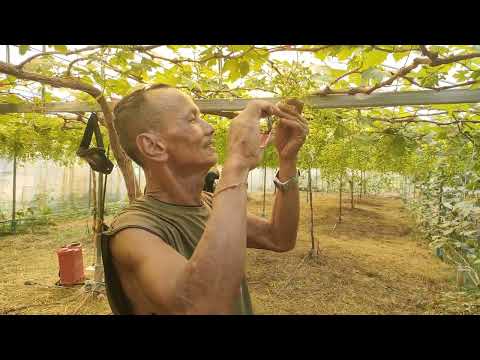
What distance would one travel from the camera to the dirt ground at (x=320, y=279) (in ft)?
14.1

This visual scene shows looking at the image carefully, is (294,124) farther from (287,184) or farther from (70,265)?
(70,265)

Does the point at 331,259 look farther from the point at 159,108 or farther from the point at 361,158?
the point at 159,108

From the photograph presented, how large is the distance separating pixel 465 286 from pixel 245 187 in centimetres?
535

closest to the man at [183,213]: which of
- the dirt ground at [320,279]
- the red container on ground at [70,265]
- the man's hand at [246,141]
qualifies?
the man's hand at [246,141]

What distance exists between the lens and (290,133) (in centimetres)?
130

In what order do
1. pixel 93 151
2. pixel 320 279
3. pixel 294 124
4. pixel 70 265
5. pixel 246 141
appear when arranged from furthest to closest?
pixel 320 279 < pixel 70 265 < pixel 93 151 < pixel 294 124 < pixel 246 141

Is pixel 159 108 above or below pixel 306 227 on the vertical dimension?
above

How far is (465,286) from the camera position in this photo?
487 centimetres

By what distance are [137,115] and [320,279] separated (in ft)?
16.1

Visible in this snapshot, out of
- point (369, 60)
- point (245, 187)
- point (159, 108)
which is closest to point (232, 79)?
point (369, 60)

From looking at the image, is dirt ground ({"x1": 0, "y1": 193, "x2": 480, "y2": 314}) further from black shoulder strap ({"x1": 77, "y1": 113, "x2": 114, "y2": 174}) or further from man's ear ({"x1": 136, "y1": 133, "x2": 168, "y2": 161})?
man's ear ({"x1": 136, "y1": 133, "x2": 168, "y2": 161})

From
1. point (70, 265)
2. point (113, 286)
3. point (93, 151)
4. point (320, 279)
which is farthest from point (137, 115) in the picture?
point (320, 279)

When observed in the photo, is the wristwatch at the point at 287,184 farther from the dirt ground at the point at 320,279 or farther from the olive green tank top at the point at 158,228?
the dirt ground at the point at 320,279

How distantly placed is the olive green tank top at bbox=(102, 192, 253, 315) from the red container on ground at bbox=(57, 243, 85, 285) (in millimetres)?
4106
